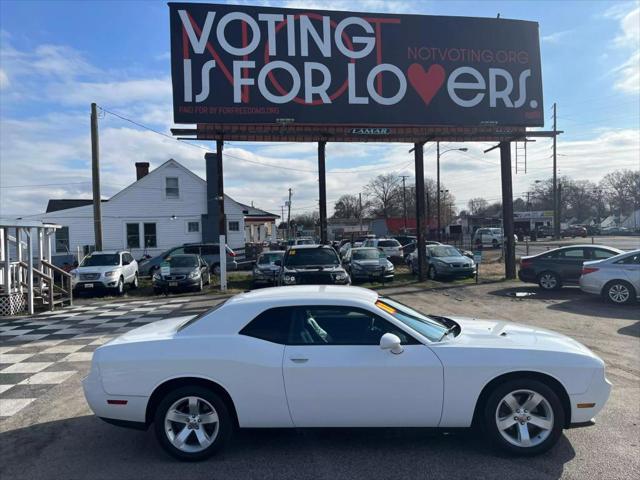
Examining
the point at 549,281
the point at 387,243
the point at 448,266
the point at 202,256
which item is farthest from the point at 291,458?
the point at 387,243

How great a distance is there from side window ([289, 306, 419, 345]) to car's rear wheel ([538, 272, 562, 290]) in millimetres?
13512

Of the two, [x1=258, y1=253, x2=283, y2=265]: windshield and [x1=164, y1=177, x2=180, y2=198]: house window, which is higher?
[x1=164, y1=177, x2=180, y2=198]: house window

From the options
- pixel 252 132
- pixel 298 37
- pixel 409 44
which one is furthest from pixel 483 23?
pixel 252 132

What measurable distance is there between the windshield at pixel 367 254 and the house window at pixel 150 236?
1898cm

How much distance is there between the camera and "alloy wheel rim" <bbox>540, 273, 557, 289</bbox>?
52.7ft

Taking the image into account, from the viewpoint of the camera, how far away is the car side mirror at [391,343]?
13.3 feet

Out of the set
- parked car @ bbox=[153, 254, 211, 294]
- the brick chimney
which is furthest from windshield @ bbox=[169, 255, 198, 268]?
the brick chimney

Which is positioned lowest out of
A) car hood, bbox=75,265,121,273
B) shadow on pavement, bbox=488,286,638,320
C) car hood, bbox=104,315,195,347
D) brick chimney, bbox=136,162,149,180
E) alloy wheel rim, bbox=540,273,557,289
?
shadow on pavement, bbox=488,286,638,320

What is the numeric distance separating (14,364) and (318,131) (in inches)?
520

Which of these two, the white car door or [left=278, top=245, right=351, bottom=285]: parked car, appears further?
[left=278, top=245, right=351, bottom=285]: parked car

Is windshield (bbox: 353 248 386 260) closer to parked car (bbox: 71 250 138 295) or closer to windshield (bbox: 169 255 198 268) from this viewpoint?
windshield (bbox: 169 255 198 268)

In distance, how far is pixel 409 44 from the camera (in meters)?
18.4

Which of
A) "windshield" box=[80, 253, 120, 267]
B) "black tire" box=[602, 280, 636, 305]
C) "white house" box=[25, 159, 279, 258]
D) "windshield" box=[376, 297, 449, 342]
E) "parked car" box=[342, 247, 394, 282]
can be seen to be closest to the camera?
"windshield" box=[376, 297, 449, 342]

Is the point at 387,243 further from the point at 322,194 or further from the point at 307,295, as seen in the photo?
the point at 307,295
